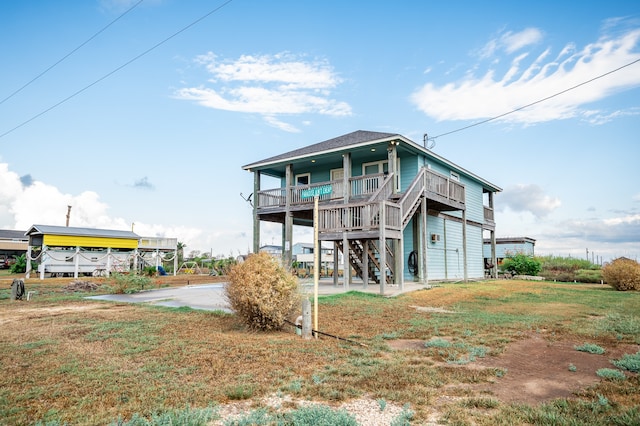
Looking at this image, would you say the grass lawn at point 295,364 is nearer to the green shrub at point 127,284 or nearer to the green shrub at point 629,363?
the green shrub at point 629,363

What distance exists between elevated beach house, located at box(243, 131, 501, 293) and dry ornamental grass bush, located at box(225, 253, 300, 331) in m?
6.16

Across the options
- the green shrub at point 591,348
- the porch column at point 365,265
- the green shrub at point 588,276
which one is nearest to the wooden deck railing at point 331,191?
the porch column at point 365,265

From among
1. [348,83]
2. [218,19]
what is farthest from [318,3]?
[348,83]

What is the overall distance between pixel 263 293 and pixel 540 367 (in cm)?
463

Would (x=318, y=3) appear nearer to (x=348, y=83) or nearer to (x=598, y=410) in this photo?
(x=348, y=83)

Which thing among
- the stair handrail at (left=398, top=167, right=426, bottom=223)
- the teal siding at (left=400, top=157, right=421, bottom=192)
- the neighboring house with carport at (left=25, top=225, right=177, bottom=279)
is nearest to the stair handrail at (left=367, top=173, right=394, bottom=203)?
the stair handrail at (left=398, top=167, right=426, bottom=223)

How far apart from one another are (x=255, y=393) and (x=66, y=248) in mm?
29075

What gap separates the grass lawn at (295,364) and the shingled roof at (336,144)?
9.04 meters

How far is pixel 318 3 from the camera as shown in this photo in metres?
12.8

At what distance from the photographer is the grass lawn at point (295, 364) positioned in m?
3.75

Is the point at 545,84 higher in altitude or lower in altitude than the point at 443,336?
higher

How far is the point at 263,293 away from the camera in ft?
25.1

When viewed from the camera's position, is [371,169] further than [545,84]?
Yes

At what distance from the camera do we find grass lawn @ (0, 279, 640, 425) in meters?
3.75
